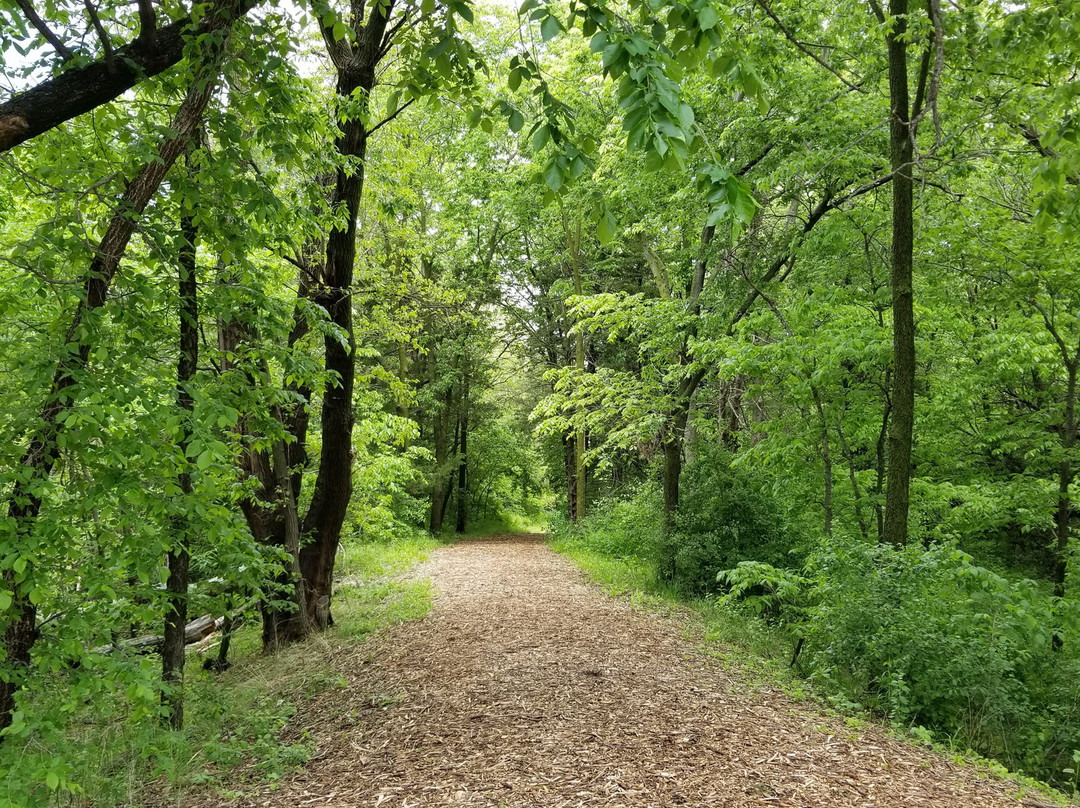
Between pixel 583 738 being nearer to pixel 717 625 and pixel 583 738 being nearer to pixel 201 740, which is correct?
pixel 201 740

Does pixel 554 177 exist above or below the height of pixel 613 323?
below

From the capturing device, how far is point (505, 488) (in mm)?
26078

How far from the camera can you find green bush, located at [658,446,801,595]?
27.1ft

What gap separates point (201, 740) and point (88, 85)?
167 inches

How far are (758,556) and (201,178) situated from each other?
25.2 feet

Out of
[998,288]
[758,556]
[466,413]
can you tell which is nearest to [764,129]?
[998,288]

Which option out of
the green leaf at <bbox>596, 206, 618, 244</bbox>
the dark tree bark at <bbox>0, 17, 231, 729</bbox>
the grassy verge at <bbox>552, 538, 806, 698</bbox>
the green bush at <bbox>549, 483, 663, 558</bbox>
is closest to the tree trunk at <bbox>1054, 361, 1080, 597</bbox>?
the grassy verge at <bbox>552, 538, 806, 698</bbox>

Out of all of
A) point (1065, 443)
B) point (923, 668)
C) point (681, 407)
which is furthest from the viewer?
point (681, 407)

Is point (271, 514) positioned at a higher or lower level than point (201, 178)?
lower

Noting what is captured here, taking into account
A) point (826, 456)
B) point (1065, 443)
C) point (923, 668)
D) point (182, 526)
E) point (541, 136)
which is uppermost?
point (541, 136)

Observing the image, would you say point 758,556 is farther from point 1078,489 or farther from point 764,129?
point 764,129

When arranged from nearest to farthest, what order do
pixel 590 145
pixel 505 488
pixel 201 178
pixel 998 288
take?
pixel 590 145 < pixel 201 178 < pixel 998 288 < pixel 505 488

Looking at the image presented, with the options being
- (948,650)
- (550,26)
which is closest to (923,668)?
(948,650)

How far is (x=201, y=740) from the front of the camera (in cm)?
438
